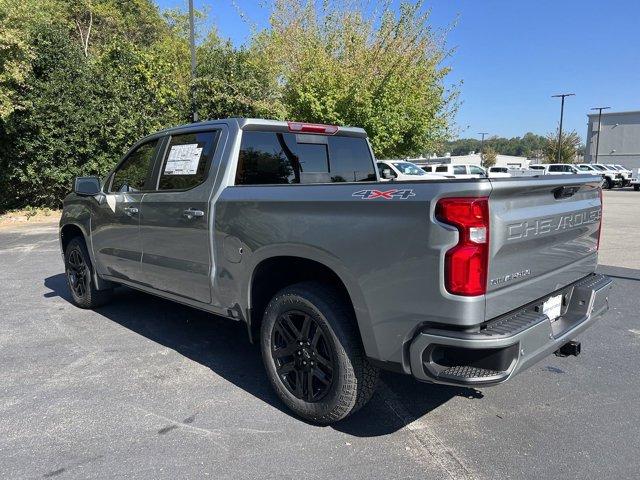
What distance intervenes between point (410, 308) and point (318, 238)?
0.69 meters

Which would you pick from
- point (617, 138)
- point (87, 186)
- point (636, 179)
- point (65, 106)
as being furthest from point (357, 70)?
point (617, 138)

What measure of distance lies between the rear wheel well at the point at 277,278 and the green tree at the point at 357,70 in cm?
1377

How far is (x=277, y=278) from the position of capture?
3566 millimetres

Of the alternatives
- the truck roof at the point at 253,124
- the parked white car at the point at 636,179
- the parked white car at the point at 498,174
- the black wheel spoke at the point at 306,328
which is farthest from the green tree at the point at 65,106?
the parked white car at the point at 636,179

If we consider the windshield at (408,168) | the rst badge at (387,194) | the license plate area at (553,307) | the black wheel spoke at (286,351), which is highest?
the rst badge at (387,194)

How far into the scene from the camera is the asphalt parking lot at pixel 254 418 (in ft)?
9.17

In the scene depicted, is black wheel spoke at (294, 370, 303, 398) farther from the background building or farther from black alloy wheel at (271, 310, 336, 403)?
the background building

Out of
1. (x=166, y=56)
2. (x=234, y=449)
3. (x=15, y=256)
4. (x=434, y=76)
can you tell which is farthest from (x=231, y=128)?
(x=434, y=76)

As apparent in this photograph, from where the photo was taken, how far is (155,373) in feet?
13.4

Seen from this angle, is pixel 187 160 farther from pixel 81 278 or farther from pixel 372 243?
pixel 81 278

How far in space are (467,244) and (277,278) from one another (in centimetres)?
156

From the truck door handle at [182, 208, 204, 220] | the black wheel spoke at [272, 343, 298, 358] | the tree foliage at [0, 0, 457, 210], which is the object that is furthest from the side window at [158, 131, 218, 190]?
the tree foliage at [0, 0, 457, 210]

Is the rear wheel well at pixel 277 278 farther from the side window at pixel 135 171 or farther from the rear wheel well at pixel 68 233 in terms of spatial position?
the rear wheel well at pixel 68 233

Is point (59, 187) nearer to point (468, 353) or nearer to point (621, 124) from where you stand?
point (468, 353)
